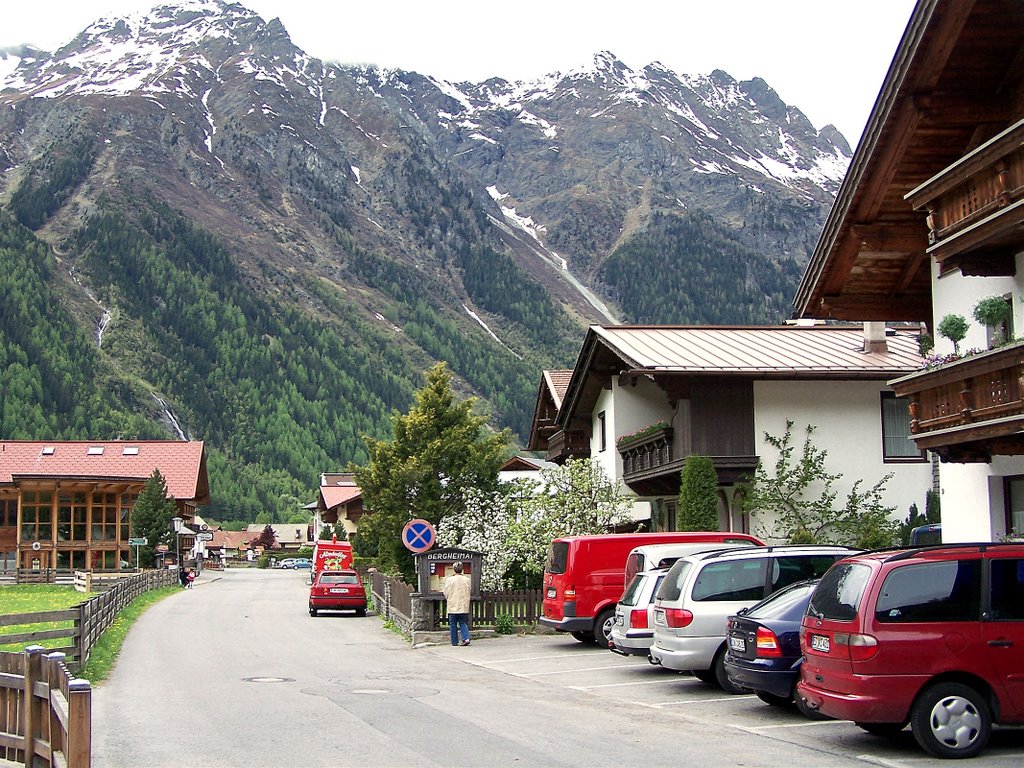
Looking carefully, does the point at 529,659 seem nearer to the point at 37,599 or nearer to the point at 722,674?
the point at 722,674

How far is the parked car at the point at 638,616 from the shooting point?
18.4 meters

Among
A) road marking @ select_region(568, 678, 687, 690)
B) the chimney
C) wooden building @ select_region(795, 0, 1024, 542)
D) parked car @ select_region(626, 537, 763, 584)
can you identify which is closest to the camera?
wooden building @ select_region(795, 0, 1024, 542)

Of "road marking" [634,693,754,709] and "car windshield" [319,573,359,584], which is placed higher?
"car windshield" [319,573,359,584]

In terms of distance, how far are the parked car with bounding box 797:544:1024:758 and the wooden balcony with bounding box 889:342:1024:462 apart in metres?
2.82

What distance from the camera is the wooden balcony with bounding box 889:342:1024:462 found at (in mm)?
14047

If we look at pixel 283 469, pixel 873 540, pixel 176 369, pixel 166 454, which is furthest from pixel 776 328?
pixel 176 369

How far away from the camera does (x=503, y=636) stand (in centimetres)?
2722

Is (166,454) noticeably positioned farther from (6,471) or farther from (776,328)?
(776,328)

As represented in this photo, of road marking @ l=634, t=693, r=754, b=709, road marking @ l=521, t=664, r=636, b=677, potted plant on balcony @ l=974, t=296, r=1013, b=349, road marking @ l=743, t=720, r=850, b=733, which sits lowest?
road marking @ l=521, t=664, r=636, b=677

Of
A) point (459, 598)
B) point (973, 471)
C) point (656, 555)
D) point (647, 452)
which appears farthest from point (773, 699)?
point (647, 452)

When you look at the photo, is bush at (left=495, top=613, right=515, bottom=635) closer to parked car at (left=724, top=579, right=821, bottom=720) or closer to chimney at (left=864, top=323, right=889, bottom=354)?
chimney at (left=864, top=323, right=889, bottom=354)

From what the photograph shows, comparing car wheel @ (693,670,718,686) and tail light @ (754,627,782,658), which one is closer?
tail light @ (754,627,782,658)

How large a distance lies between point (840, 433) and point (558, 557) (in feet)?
28.8

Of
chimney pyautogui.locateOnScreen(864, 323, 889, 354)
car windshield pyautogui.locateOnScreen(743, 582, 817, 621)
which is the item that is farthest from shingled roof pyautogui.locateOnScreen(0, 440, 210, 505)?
car windshield pyautogui.locateOnScreen(743, 582, 817, 621)
